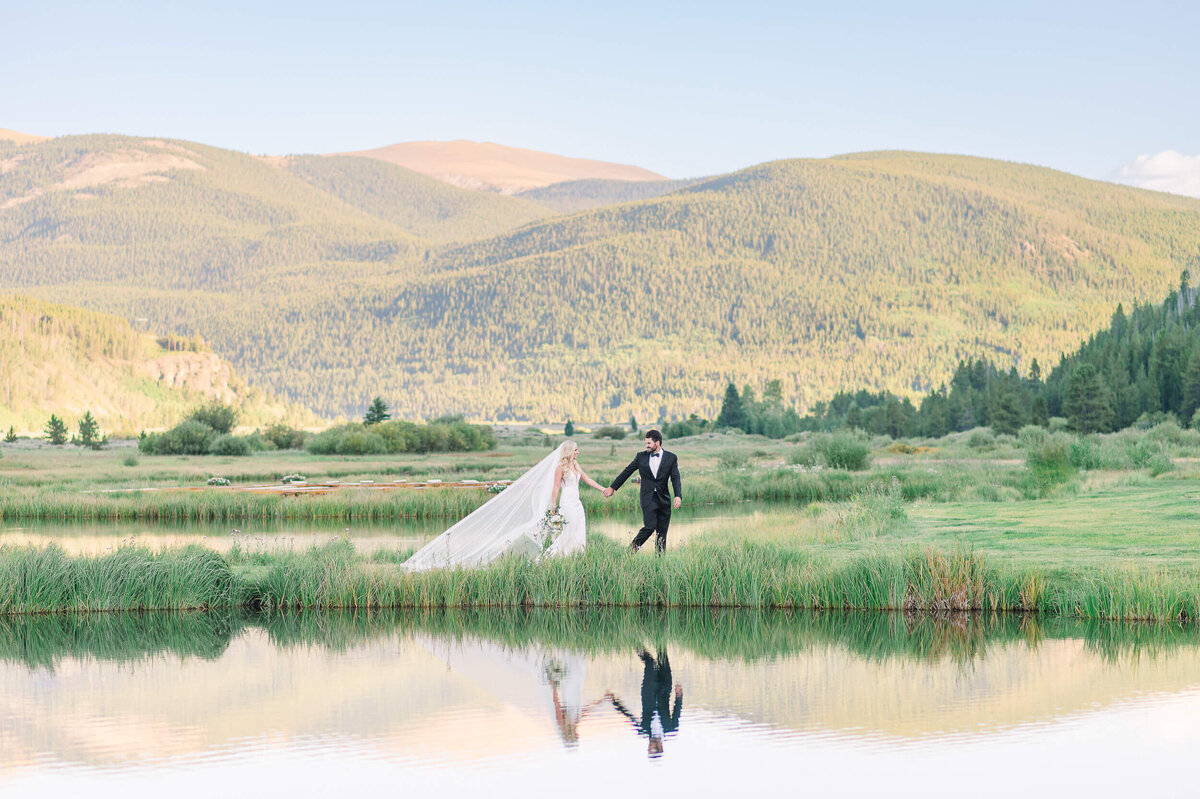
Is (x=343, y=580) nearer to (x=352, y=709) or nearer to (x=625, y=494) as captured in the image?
(x=352, y=709)

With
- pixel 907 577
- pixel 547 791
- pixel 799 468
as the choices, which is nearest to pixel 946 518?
pixel 907 577

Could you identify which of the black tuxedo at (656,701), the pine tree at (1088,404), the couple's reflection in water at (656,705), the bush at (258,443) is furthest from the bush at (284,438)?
the couple's reflection in water at (656,705)

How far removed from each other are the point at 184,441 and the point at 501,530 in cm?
4869

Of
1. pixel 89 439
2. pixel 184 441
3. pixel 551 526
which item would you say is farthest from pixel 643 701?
pixel 89 439

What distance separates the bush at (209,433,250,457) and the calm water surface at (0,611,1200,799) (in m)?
47.6

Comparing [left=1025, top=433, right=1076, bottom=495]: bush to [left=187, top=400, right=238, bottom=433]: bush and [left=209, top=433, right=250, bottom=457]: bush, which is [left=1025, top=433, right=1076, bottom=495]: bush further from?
[left=187, top=400, right=238, bottom=433]: bush

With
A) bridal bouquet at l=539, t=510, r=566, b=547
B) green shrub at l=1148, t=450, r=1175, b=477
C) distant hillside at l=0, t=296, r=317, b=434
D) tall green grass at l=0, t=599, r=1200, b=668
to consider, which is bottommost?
tall green grass at l=0, t=599, r=1200, b=668

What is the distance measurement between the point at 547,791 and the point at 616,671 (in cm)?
351

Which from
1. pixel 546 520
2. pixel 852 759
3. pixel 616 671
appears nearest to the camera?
pixel 852 759

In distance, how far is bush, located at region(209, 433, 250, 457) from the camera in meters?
60.4

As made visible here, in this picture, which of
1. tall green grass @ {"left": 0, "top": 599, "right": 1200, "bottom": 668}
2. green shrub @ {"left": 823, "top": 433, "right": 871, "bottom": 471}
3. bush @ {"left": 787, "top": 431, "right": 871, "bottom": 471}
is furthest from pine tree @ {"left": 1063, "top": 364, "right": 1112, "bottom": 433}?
tall green grass @ {"left": 0, "top": 599, "right": 1200, "bottom": 668}

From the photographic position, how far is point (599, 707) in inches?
390

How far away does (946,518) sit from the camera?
74.4 feet

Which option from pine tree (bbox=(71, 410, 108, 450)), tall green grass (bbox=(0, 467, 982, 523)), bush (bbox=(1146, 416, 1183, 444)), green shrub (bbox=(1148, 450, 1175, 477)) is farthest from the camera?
pine tree (bbox=(71, 410, 108, 450))
